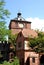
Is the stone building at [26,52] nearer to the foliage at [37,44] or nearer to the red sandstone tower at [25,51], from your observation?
the red sandstone tower at [25,51]

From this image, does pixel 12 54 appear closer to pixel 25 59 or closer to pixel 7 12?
pixel 25 59

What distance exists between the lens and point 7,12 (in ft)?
133

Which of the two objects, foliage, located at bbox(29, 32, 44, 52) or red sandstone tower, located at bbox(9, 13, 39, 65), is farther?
foliage, located at bbox(29, 32, 44, 52)

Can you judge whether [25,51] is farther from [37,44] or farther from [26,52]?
[37,44]

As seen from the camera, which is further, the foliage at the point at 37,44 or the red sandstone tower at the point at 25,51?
the foliage at the point at 37,44

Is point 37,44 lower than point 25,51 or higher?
higher

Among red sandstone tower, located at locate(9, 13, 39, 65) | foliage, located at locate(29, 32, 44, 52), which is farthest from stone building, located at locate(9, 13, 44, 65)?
foliage, located at locate(29, 32, 44, 52)

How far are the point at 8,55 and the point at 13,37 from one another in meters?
4.84

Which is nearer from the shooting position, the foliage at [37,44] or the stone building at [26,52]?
the stone building at [26,52]

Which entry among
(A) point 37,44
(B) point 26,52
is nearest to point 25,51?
(B) point 26,52

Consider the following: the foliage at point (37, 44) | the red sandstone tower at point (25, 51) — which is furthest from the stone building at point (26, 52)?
the foliage at point (37, 44)

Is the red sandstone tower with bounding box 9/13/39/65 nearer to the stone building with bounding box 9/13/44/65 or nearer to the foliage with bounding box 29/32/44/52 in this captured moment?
the stone building with bounding box 9/13/44/65

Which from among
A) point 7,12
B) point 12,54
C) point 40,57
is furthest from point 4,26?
point 12,54

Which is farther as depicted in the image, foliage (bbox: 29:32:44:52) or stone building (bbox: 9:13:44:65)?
foliage (bbox: 29:32:44:52)
